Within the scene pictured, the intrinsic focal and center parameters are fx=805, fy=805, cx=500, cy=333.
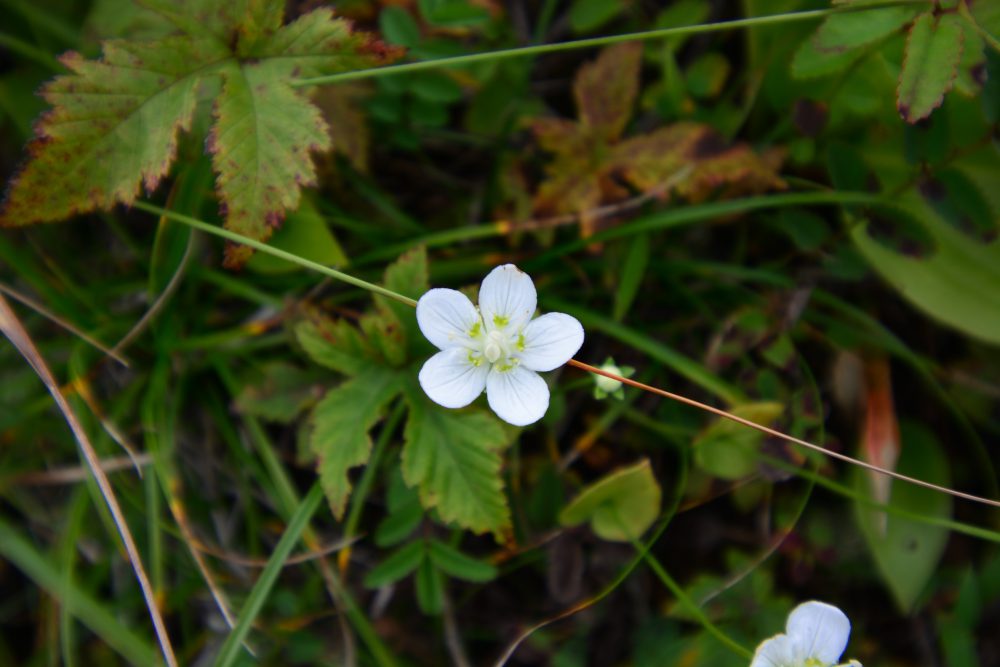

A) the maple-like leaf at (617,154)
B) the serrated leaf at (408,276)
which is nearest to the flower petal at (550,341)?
the serrated leaf at (408,276)

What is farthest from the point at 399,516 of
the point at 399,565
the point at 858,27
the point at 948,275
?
the point at 948,275

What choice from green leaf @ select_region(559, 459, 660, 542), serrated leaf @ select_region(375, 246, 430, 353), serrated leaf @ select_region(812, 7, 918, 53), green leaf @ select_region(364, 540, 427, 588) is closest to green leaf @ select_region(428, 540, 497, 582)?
green leaf @ select_region(364, 540, 427, 588)

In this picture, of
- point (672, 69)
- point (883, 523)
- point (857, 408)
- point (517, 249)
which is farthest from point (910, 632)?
point (672, 69)

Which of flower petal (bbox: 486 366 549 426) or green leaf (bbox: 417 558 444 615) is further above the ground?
flower petal (bbox: 486 366 549 426)

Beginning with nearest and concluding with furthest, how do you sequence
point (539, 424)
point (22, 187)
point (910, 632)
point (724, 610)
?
point (22, 187), point (724, 610), point (539, 424), point (910, 632)

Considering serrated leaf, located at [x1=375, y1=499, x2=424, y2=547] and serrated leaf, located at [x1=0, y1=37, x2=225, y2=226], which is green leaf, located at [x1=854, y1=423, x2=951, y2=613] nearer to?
serrated leaf, located at [x1=375, y1=499, x2=424, y2=547]

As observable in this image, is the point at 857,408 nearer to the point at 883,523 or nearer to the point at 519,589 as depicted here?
the point at 883,523
